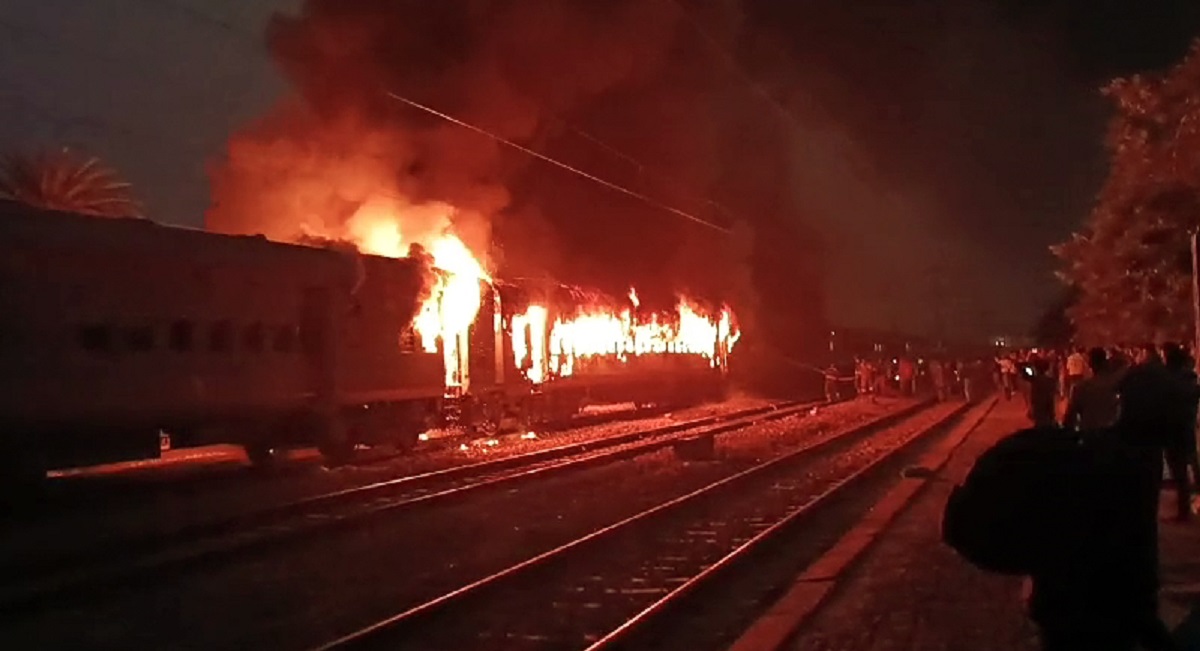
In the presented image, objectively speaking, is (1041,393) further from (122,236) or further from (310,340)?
(310,340)

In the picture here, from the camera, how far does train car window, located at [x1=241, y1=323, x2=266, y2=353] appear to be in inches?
805

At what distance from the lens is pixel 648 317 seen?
4966 cm

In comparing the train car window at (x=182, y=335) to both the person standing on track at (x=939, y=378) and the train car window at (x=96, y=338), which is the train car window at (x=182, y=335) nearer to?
the train car window at (x=96, y=338)

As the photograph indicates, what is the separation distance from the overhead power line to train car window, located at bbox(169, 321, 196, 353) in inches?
622

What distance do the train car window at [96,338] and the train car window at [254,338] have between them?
2.91 m

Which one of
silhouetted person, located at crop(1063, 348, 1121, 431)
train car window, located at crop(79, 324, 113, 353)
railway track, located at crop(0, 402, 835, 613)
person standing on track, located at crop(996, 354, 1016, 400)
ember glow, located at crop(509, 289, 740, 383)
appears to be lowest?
railway track, located at crop(0, 402, 835, 613)

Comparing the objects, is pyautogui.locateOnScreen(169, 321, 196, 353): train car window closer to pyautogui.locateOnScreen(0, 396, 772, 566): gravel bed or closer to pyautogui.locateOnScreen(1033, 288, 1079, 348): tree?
pyautogui.locateOnScreen(0, 396, 772, 566): gravel bed

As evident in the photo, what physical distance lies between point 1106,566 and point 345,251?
1999cm

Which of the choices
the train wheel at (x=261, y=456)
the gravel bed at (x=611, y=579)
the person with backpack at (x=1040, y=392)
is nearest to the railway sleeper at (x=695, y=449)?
the gravel bed at (x=611, y=579)

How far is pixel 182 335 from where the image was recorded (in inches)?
743

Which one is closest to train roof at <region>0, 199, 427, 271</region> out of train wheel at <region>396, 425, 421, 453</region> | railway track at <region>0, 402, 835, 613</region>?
railway track at <region>0, 402, 835, 613</region>

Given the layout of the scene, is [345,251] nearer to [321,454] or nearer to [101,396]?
[321,454]

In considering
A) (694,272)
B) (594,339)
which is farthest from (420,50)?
(694,272)

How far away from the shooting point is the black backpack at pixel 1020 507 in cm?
413
